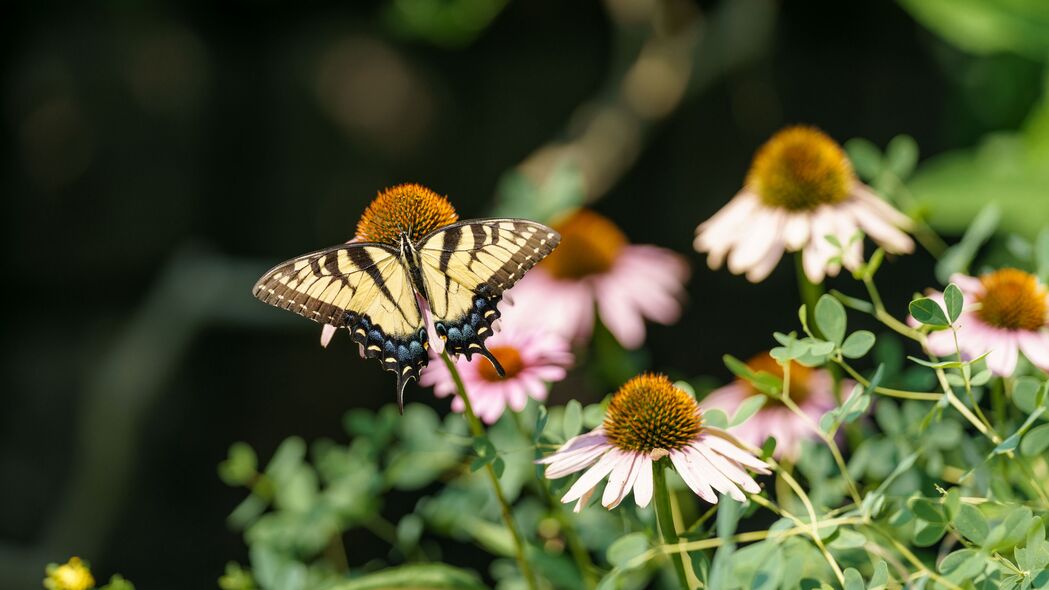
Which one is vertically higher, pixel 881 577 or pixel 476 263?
pixel 476 263

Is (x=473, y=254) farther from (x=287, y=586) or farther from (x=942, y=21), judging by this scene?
(x=942, y=21)

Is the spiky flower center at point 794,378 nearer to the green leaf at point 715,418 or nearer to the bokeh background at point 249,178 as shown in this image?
the green leaf at point 715,418

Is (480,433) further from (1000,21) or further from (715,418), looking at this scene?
(1000,21)

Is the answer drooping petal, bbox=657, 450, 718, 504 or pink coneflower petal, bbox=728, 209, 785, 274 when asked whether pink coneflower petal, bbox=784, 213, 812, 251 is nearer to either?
pink coneflower petal, bbox=728, 209, 785, 274

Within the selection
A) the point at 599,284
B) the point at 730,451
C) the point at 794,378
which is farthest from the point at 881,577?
the point at 599,284

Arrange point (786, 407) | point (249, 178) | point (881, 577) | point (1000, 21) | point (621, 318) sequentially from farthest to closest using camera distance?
point (249, 178), point (1000, 21), point (621, 318), point (786, 407), point (881, 577)

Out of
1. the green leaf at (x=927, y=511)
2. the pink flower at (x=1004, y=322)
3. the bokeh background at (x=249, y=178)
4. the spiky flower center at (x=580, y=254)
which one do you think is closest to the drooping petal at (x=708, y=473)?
the green leaf at (x=927, y=511)

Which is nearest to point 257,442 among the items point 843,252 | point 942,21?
point 942,21
